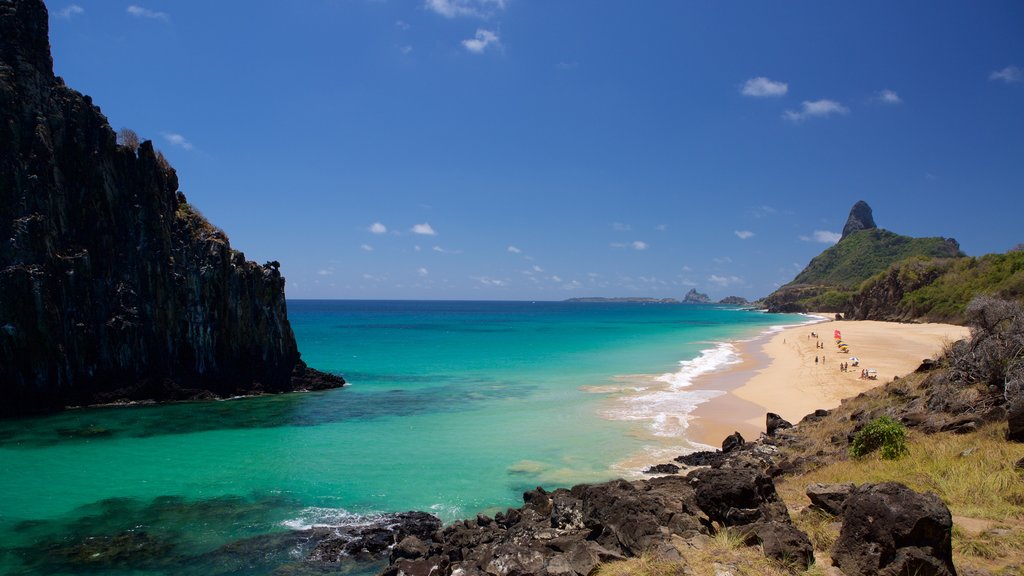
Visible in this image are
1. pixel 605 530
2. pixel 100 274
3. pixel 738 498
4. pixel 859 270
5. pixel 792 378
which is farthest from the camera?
pixel 859 270

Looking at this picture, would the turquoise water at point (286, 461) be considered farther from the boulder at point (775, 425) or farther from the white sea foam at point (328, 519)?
the boulder at point (775, 425)

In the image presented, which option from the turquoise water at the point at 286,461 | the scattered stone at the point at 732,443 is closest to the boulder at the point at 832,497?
the turquoise water at the point at 286,461

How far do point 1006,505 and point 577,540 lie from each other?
23.9ft

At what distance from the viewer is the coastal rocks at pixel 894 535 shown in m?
7.04

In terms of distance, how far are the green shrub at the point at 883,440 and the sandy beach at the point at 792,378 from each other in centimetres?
931

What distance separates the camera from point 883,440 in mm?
13461

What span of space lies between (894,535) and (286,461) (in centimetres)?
2076

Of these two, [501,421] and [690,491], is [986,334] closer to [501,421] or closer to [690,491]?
[690,491]

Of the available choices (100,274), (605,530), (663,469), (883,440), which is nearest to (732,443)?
(663,469)

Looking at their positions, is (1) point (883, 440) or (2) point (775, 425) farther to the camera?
(2) point (775, 425)

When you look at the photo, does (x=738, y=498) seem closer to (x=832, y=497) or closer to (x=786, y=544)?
(x=832, y=497)

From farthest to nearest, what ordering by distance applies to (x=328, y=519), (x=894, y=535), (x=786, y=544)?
(x=328, y=519)
(x=786, y=544)
(x=894, y=535)

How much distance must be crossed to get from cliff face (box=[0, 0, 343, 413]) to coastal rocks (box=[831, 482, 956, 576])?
125 ft

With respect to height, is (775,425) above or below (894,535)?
below
